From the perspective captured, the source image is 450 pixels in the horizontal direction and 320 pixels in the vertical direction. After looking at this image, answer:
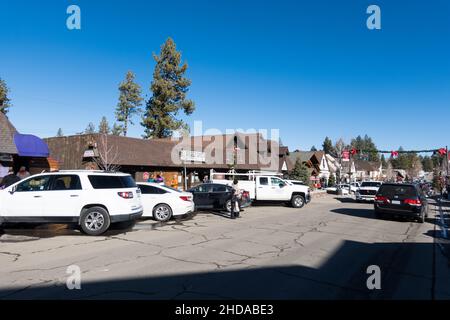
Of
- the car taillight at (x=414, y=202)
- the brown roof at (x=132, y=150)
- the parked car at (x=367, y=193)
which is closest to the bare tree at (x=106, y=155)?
the brown roof at (x=132, y=150)

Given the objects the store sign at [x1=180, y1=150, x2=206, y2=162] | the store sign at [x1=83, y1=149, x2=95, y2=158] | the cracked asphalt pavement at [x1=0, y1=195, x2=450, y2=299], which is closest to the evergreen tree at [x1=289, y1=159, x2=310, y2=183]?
the store sign at [x1=180, y1=150, x2=206, y2=162]

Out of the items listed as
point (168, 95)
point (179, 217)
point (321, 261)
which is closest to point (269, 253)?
point (321, 261)

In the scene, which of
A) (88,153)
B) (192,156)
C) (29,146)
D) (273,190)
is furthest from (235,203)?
(192,156)

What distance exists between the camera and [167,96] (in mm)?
51938

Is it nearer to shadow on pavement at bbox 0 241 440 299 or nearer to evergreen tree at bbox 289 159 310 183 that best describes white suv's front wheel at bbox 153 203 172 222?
shadow on pavement at bbox 0 241 440 299

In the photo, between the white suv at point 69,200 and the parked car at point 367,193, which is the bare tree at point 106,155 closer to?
the white suv at point 69,200

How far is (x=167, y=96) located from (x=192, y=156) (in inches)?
778

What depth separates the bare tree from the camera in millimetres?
28141

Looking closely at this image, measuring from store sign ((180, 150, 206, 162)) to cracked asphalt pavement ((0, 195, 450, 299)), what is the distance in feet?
68.7

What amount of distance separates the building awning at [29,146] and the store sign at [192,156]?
13.0m

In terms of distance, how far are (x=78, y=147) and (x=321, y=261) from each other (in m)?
27.4

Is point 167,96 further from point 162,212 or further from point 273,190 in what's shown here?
point 162,212

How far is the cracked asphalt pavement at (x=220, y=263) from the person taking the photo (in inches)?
226
